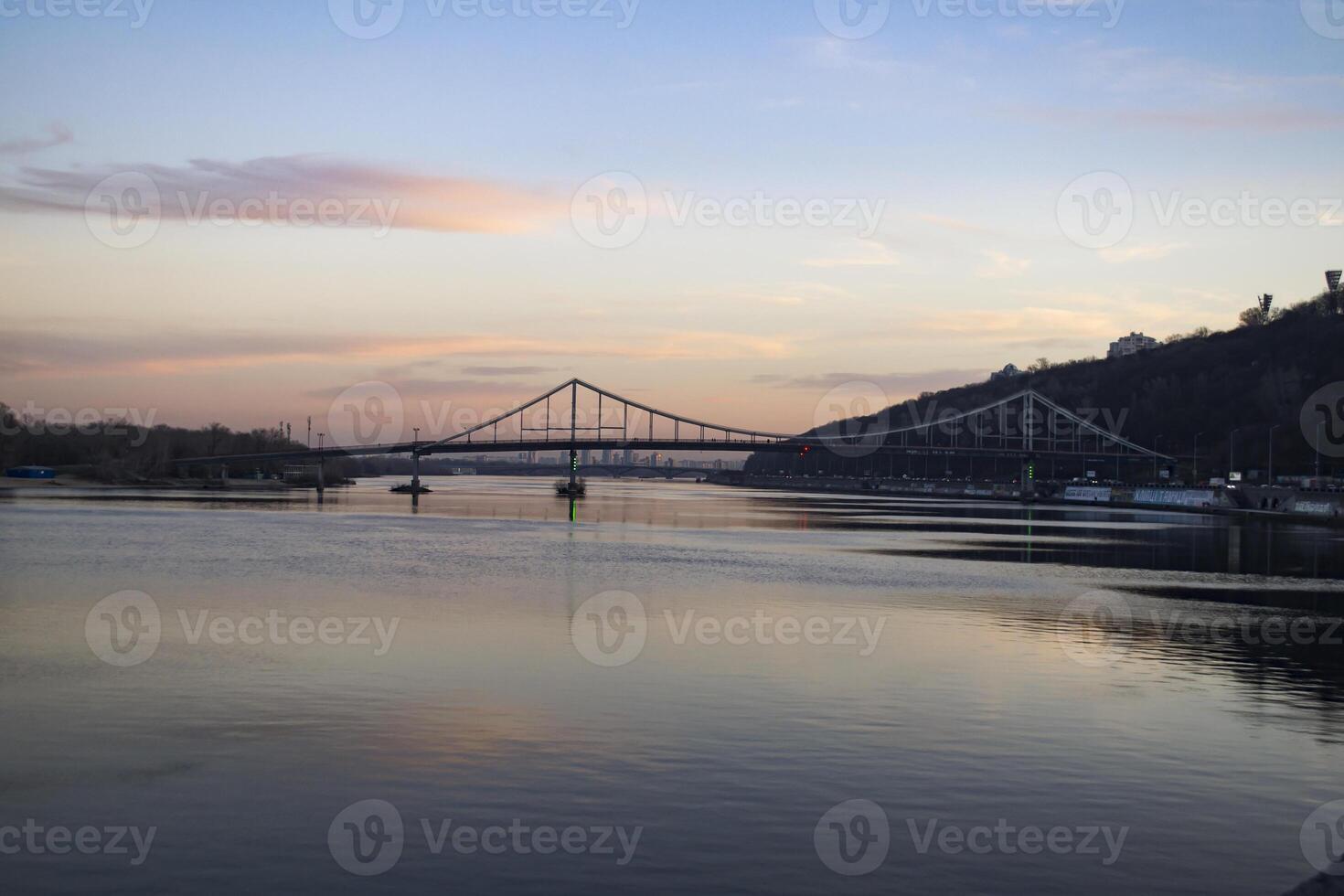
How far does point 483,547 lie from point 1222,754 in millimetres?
30872

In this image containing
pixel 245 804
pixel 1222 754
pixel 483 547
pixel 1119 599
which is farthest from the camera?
pixel 483 547

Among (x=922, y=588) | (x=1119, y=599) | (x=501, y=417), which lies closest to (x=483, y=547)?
(x=922, y=588)

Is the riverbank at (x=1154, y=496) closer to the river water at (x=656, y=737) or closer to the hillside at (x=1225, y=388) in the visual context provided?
the hillside at (x=1225, y=388)

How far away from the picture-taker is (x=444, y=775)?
412 inches

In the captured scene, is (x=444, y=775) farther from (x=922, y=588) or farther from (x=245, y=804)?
(x=922, y=588)
